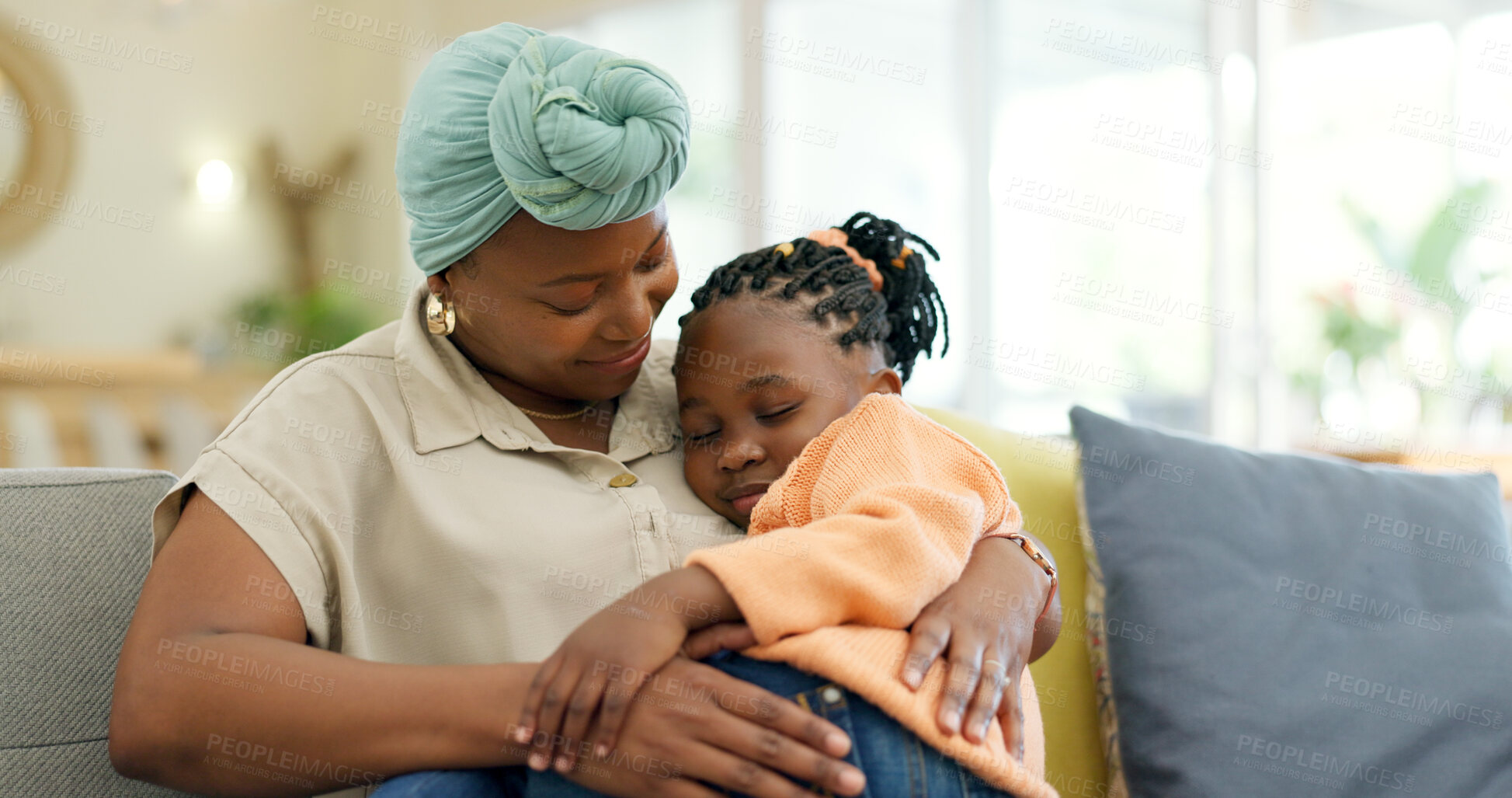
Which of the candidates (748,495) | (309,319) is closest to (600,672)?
(748,495)

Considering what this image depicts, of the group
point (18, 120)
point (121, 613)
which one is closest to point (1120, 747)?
point (121, 613)

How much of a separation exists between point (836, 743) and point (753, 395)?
50 centimetres

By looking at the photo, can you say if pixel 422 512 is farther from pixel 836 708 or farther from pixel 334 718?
pixel 836 708

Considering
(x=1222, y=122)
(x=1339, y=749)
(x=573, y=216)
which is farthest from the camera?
(x=1222, y=122)

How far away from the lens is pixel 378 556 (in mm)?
1131

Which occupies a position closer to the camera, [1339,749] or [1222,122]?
[1339,749]

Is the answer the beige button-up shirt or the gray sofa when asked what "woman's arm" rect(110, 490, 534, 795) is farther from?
the gray sofa

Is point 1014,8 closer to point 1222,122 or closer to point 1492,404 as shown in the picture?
point 1222,122

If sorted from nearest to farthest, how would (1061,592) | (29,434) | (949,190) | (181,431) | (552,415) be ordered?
1. (552,415)
2. (1061,592)
3. (29,434)
4. (181,431)
5. (949,190)

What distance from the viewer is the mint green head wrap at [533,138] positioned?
1.06 metres

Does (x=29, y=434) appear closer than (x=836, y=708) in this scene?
No

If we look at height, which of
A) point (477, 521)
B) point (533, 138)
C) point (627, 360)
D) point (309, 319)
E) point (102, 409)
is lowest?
point (102, 409)

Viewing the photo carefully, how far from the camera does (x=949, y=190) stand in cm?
503

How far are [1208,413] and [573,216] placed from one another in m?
3.91
